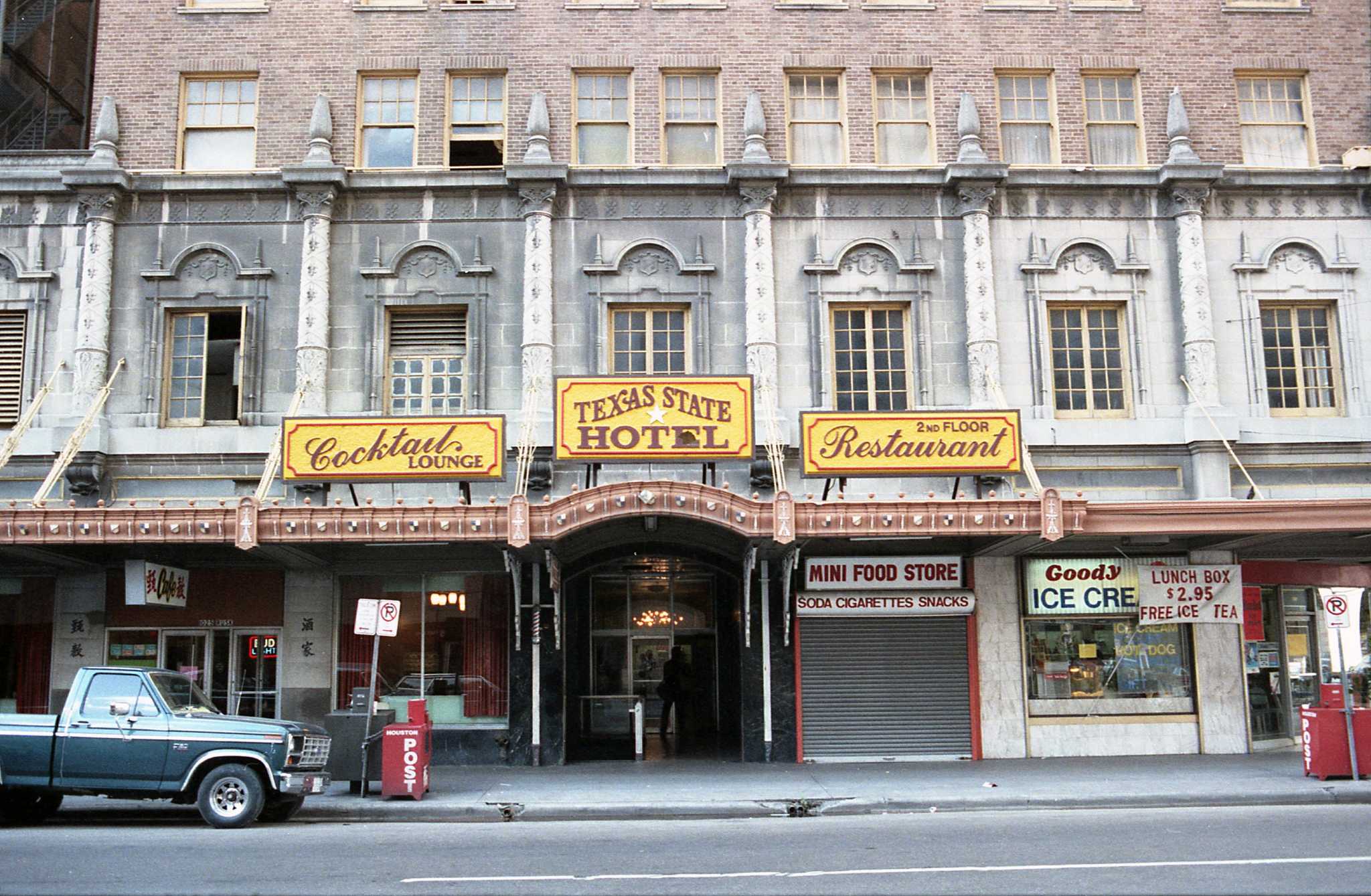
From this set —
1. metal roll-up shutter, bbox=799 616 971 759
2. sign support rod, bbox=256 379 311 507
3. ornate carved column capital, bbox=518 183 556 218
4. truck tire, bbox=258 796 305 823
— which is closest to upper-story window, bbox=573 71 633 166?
ornate carved column capital, bbox=518 183 556 218

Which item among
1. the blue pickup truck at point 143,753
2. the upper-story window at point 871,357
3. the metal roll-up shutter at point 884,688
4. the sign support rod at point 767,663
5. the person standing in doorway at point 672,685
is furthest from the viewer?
the person standing in doorway at point 672,685

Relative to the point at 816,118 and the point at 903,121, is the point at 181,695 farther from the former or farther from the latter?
the point at 903,121

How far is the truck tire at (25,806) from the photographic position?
1445cm

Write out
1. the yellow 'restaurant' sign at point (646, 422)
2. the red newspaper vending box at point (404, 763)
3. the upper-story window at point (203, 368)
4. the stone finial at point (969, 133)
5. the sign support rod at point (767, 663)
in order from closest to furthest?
the red newspaper vending box at point (404, 763)
the yellow 'restaurant' sign at point (646, 422)
the sign support rod at point (767, 663)
the upper-story window at point (203, 368)
the stone finial at point (969, 133)

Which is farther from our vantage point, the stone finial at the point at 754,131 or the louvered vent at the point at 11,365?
the stone finial at the point at 754,131

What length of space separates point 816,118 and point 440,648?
11534 millimetres

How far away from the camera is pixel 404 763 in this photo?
16.1 m

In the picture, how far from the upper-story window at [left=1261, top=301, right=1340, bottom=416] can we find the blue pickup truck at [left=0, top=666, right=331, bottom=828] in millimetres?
17270

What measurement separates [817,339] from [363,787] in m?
10.4

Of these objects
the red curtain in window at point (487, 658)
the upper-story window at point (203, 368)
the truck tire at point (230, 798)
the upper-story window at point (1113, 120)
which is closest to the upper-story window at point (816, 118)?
the upper-story window at point (1113, 120)

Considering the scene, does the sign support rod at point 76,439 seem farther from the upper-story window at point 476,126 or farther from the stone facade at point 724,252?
the upper-story window at point 476,126

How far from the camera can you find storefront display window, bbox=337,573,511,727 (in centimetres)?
2069

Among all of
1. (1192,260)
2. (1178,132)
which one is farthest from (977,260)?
(1178,132)

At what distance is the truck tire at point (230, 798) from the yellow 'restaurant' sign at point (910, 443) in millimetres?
8843
